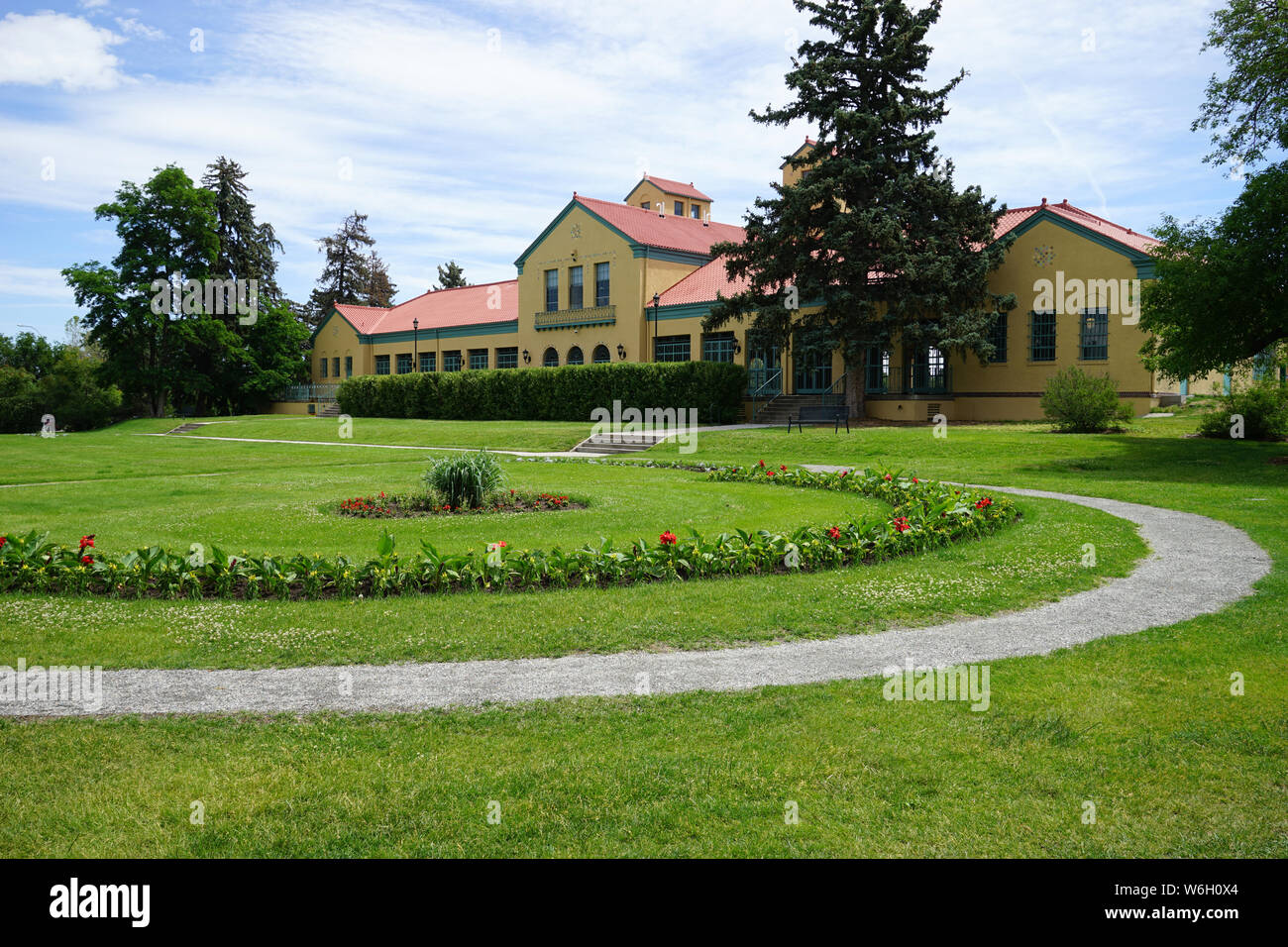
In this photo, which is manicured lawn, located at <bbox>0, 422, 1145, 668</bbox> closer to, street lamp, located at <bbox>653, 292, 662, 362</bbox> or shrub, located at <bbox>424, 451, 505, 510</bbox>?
shrub, located at <bbox>424, 451, 505, 510</bbox>

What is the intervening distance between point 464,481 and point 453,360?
4100 cm

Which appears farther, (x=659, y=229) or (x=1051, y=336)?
(x=659, y=229)

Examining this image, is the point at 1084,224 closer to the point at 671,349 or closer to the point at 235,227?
the point at 671,349

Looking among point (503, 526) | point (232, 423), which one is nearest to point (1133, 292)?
point (503, 526)

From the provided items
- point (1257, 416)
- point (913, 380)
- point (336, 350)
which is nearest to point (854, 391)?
point (913, 380)

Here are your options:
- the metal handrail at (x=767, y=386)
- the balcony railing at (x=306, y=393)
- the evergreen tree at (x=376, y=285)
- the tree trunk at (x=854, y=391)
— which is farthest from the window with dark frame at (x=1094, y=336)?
the evergreen tree at (x=376, y=285)

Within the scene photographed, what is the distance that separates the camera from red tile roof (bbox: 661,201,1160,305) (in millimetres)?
31047

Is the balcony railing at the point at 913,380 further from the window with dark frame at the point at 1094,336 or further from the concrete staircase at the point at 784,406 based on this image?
the window with dark frame at the point at 1094,336

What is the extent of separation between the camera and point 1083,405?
2614 cm

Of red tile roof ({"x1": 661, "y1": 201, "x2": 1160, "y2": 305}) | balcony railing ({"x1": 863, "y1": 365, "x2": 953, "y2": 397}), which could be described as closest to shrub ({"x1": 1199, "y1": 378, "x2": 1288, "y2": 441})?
red tile roof ({"x1": 661, "y1": 201, "x2": 1160, "y2": 305})

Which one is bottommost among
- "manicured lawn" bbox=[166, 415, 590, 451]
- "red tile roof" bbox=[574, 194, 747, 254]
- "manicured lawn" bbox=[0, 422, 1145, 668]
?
"manicured lawn" bbox=[0, 422, 1145, 668]

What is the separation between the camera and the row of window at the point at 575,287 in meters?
44.1

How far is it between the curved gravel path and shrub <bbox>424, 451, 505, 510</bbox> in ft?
24.5

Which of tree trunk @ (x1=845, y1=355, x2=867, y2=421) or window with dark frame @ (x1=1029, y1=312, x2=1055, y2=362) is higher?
window with dark frame @ (x1=1029, y1=312, x2=1055, y2=362)
